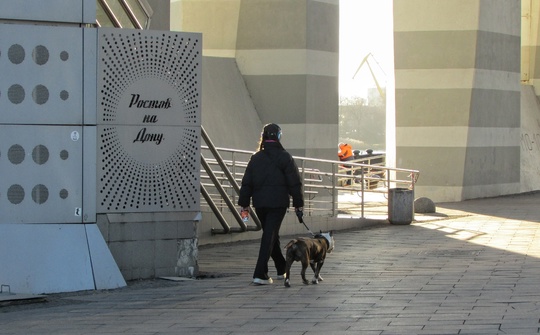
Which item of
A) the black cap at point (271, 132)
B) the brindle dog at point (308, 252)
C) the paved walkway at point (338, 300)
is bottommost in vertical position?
the paved walkway at point (338, 300)

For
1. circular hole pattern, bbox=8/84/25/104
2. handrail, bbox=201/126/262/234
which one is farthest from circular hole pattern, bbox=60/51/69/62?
handrail, bbox=201/126/262/234

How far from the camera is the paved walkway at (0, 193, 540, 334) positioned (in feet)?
28.6

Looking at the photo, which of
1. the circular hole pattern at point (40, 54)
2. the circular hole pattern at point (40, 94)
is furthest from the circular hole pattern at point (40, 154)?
the circular hole pattern at point (40, 54)

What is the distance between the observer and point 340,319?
906cm

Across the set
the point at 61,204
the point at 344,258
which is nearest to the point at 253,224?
the point at 344,258

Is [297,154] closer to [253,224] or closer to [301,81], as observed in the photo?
[301,81]

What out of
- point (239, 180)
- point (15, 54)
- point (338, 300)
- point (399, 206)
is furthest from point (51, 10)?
point (399, 206)

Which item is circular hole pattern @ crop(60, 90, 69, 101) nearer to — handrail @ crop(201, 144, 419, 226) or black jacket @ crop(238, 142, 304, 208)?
black jacket @ crop(238, 142, 304, 208)

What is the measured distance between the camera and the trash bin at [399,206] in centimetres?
2170

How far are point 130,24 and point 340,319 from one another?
19.2 ft

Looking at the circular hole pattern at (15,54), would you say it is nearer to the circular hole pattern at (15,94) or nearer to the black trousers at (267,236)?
the circular hole pattern at (15,94)

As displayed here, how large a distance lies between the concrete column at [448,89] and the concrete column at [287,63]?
531 cm

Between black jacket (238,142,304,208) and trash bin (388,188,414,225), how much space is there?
33.1ft

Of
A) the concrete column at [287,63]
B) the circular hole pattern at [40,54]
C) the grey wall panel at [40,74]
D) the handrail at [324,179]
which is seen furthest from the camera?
the concrete column at [287,63]
